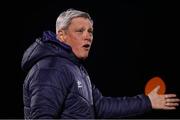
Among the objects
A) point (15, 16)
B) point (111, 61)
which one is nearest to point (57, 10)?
point (15, 16)

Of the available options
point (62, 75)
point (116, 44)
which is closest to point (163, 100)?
point (62, 75)

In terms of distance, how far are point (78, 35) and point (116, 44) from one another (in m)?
2.63

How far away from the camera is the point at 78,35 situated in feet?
5.86

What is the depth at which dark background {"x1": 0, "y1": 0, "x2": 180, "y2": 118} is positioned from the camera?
12.7 feet

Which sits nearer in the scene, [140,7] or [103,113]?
[103,113]

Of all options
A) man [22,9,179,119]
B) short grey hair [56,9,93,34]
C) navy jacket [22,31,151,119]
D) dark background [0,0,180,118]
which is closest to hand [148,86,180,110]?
man [22,9,179,119]

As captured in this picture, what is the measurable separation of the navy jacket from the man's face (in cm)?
7

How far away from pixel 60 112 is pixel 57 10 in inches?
99.8

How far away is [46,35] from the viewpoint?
66.9 inches

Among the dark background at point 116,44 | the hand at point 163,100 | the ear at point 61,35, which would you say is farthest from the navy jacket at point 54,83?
the dark background at point 116,44

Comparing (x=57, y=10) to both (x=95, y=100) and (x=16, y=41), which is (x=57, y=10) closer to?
(x=16, y=41)

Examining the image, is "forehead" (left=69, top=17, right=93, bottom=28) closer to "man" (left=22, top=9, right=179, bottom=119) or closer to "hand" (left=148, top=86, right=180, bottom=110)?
"man" (left=22, top=9, right=179, bottom=119)

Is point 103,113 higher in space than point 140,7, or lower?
lower

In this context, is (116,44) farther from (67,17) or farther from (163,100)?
(67,17)
